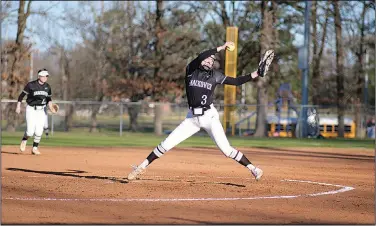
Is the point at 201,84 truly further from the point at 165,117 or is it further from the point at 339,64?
the point at 339,64

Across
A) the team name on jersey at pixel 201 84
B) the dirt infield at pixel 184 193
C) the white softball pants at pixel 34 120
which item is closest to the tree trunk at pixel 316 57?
the white softball pants at pixel 34 120

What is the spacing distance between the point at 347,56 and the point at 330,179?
44.2 m

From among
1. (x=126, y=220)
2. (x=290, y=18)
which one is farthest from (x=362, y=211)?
(x=290, y=18)

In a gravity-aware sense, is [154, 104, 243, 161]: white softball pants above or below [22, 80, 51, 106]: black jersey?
below

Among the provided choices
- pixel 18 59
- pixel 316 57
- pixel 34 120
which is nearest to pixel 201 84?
pixel 34 120

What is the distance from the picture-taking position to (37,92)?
2012 centimetres

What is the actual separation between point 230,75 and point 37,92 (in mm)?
20015

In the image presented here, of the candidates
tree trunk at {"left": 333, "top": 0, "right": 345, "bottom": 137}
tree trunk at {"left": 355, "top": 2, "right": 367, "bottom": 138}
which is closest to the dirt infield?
tree trunk at {"left": 333, "top": 0, "right": 345, "bottom": 137}

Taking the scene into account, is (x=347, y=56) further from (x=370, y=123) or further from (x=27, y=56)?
(x=27, y=56)

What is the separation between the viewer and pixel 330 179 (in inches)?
594

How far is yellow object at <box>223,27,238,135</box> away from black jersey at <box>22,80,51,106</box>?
1949 centimetres

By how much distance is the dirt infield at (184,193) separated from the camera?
946cm

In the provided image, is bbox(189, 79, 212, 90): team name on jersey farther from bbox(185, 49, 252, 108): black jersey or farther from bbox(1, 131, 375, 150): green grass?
bbox(1, 131, 375, 150): green grass

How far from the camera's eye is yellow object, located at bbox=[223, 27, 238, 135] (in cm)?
3931
